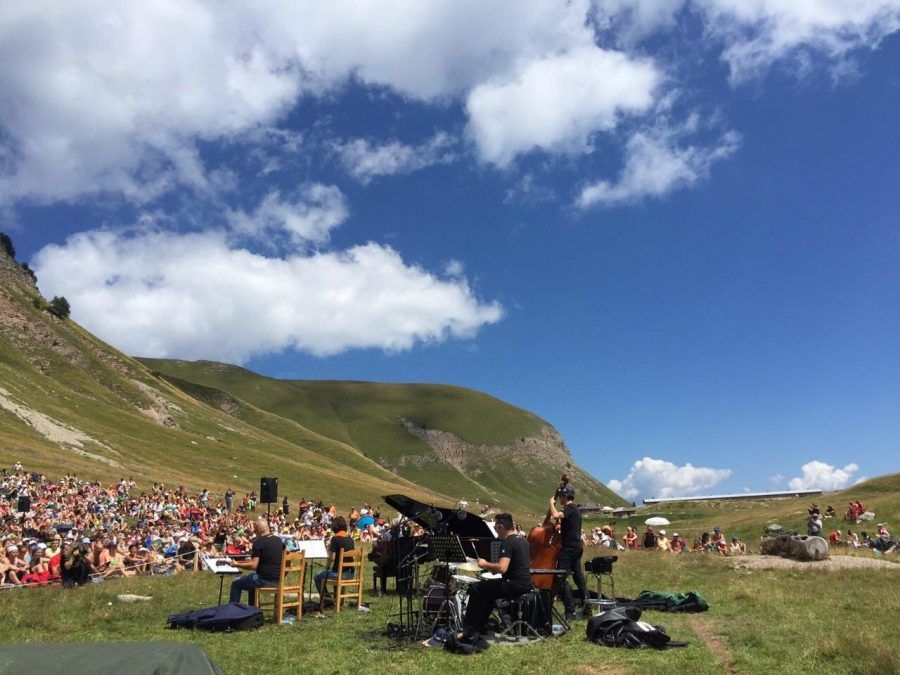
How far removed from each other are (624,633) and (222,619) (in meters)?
6.43

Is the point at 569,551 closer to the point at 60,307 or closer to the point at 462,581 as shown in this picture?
the point at 462,581

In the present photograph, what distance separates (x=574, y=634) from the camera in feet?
34.4

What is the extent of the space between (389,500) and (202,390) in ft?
556

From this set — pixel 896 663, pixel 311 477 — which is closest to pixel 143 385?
pixel 311 477

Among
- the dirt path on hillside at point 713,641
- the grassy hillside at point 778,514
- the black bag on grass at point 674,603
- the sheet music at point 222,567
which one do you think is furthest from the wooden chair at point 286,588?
the grassy hillside at point 778,514

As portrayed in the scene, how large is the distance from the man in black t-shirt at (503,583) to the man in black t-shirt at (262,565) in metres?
4.20

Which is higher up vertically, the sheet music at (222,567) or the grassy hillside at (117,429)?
the grassy hillside at (117,429)

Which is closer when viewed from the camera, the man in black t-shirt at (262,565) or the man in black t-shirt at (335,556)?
the man in black t-shirt at (262,565)

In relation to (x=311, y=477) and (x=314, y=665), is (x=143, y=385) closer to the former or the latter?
(x=311, y=477)

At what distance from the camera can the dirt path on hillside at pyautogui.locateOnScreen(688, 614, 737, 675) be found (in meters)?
8.52

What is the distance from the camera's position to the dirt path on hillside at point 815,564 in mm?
17484

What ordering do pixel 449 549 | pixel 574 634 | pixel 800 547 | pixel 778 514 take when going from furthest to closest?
pixel 778 514, pixel 800 547, pixel 574 634, pixel 449 549

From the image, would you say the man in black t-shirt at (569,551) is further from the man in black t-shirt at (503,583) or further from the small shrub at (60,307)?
the small shrub at (60,307)

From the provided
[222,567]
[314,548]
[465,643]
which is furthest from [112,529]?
[465,643]
